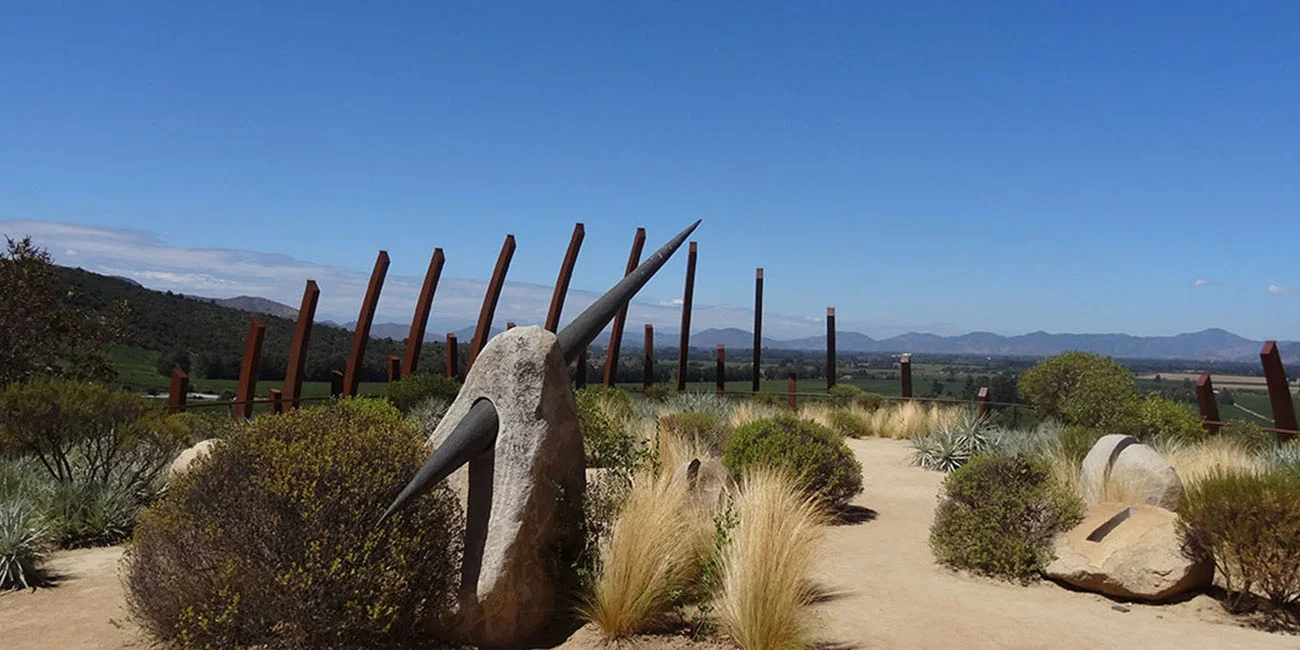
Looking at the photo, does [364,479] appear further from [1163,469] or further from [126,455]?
[1163,469]

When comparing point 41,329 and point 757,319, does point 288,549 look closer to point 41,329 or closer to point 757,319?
point 41,329

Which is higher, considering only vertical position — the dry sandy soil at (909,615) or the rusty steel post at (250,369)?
the rusty steel post at (250,369)

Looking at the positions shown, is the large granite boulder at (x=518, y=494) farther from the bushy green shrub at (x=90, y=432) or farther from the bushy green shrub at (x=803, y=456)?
the bushy green shrub at (x=90, y=432)

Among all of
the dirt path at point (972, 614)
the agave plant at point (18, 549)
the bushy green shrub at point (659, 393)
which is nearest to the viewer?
the dirt path at point (972, 614)

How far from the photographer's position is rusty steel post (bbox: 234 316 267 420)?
13.3 meters

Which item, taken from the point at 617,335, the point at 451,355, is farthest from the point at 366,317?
the point at 617,335

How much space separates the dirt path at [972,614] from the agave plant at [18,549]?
21.3 ft

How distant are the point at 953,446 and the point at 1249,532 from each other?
7441 millimetres

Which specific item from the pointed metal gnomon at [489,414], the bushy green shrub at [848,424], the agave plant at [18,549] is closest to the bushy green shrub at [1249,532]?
the pointed metal gnomon at [489,414]

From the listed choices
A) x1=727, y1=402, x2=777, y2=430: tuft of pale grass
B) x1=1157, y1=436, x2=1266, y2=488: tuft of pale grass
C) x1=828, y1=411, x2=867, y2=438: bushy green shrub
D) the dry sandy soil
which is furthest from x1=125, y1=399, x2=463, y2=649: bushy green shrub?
x1=828, y1=411, x2=867, y2=438: bushy green shrub

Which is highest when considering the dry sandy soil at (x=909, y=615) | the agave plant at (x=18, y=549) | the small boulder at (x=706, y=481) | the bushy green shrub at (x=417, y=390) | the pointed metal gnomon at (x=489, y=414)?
the pointed metal gnomon at (x=489, y=414)

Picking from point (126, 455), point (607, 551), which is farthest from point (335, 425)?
point (126, 455)

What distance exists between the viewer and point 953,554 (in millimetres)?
8039

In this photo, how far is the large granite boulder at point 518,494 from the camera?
214 inches
